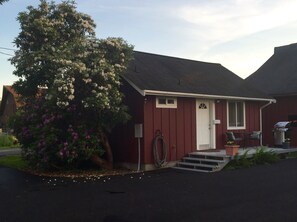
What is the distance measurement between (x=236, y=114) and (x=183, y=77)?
303cm

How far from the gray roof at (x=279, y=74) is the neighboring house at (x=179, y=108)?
13.5 feet

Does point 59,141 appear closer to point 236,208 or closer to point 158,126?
point 158,126

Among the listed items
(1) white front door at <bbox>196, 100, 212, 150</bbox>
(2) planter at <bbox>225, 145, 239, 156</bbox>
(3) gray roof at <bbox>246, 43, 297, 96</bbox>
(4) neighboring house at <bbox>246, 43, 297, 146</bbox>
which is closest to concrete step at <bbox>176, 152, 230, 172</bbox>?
(2) planter at <bbox>225, 145, 239, 156</bbox>

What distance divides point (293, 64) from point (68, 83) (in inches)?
670

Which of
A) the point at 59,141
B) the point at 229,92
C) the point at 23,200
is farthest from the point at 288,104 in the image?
the point at 23,200

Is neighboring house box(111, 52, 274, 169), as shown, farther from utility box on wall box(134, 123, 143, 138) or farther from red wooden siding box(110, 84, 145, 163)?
utility box on wall box(134, 123, 143, 138)

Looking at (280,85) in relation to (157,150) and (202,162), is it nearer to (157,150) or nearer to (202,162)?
(202,162)

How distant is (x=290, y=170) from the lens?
12523 millimetres

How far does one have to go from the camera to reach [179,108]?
1467 centimetres

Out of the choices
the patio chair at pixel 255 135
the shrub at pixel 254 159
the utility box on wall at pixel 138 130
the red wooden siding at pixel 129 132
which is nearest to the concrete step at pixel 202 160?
the shrub at pixel 254 159

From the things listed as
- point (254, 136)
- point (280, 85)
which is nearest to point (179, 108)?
point (254, 136)

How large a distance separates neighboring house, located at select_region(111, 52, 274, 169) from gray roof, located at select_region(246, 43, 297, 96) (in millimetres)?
4104

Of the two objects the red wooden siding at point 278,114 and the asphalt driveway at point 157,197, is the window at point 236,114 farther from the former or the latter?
the red wooden siding at point 278,114

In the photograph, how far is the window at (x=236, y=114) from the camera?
1693cm
